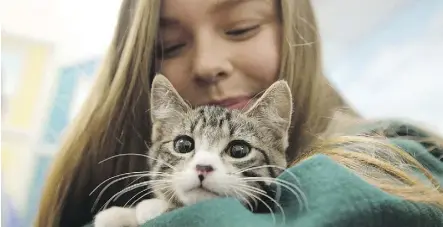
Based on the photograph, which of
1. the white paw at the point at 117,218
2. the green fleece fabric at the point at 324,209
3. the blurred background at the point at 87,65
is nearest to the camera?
the green fleece fabric at the point at 324,209

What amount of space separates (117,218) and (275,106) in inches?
7.6

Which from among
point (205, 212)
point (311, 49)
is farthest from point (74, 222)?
point (311, 49)

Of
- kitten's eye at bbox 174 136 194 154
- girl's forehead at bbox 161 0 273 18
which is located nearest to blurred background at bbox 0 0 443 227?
girl's forehead at bbox 161 0 273 18

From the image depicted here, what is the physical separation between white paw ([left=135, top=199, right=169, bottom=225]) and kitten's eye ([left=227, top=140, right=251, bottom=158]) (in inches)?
3.2

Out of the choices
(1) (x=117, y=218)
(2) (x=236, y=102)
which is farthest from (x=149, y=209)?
(2) (x=236, y=102)

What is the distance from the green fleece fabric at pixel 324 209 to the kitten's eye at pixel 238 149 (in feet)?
0.19

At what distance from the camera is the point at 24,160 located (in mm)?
729

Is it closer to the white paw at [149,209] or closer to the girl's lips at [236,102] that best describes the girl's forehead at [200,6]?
the girl's lips at [236,102]

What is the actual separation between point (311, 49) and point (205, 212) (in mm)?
259

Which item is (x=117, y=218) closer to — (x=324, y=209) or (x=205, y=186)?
(x=205, y=186)

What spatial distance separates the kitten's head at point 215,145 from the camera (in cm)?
57

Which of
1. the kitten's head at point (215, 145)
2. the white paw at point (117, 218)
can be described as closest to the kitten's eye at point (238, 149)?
the kitten's head at point (215, 145)

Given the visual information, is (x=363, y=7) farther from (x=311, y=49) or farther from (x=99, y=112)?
(x=99, y=112)

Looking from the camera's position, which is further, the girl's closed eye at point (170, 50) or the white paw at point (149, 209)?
the girl's closed eye at point (170, 50)
